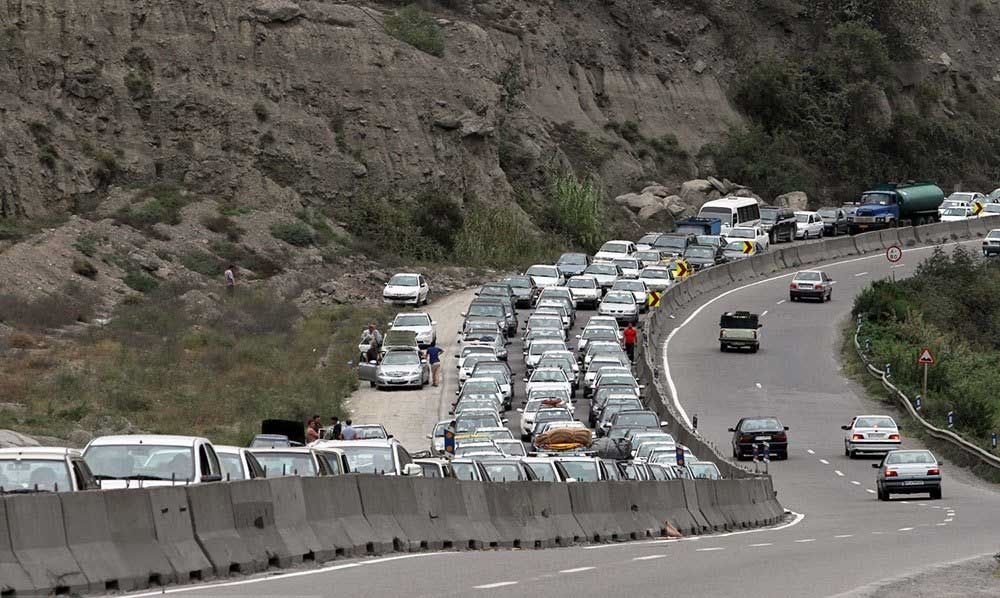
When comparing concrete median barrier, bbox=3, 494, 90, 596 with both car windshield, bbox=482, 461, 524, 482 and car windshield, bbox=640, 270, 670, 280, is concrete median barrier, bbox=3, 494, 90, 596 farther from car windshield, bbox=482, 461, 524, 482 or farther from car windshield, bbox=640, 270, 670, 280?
car windshield, bbox=640, 270, 670, 280

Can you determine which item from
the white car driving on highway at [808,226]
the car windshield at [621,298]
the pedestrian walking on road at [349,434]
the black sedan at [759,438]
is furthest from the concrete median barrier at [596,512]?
the white car driving on highway at [808,226]

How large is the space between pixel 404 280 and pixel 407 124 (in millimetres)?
18336

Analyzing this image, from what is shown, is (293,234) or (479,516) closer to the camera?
(479,516)

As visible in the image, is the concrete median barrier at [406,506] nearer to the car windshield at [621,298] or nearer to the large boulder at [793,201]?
the car windshield at [621,298]

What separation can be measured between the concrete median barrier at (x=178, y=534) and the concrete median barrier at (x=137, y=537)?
7 cm

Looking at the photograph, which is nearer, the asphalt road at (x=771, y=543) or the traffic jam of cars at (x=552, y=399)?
the asphalt road at (x=771, y=543)

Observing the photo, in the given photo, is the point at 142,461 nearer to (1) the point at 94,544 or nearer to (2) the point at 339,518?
(2) the point at 339,518

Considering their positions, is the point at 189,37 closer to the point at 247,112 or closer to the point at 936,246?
the point at 247,112

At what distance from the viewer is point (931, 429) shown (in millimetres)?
49250

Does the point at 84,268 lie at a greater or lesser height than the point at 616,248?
lesser

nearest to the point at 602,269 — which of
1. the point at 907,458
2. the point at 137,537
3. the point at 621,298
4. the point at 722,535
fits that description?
the point at 621,298

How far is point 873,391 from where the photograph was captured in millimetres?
56812

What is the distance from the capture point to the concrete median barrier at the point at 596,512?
26719mm

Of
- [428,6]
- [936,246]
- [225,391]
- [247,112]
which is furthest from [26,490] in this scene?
[428,6]
